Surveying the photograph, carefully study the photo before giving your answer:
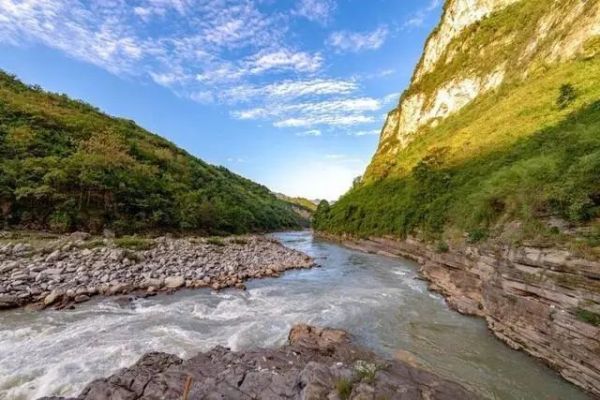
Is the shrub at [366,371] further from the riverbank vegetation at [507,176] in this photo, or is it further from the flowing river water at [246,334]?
the riverbank vegetation at [507,176]

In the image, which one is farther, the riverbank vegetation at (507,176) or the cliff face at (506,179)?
the riverbank vegetation at (507,176)

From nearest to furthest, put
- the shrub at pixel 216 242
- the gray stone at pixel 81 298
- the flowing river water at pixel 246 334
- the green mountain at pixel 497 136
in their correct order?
the flowing river water at pixel 246 334 → the green mountain at pixel 497 136 → the gray stone at pixel 81 298 → the shrub at pixel 216 242

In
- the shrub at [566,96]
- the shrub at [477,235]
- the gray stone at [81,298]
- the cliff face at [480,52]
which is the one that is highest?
the cliff face at [480,52]

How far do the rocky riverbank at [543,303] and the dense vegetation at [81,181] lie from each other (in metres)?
29.2

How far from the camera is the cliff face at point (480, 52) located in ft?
119

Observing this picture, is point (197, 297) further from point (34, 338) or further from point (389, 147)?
point (389, 147)

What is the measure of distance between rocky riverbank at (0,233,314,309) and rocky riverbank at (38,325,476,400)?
27.3 ft

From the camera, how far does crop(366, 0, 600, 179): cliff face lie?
36250mm

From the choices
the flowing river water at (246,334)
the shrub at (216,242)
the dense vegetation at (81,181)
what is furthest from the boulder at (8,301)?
A: the shrub at (216,242)

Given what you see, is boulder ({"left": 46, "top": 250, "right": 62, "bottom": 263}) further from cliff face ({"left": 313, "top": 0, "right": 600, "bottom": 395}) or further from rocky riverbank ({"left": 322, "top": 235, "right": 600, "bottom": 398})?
cliff face ({"left": 313, "top": 0, "right": 600, "bottom": 395})

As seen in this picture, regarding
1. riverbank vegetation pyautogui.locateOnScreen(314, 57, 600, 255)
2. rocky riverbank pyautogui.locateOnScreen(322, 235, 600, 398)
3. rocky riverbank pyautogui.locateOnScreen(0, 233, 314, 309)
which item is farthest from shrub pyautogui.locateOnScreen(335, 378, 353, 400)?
rocky riverbank pyautogui.locateOnScreen(0, 233, 314, 309)

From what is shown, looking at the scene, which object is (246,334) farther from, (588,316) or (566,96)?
(566,96)

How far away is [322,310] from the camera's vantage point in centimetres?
1475

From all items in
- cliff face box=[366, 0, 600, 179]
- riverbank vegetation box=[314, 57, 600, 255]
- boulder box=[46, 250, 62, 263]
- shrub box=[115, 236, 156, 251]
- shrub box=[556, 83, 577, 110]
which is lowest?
boulder box=[46, 250, 62, 263]
